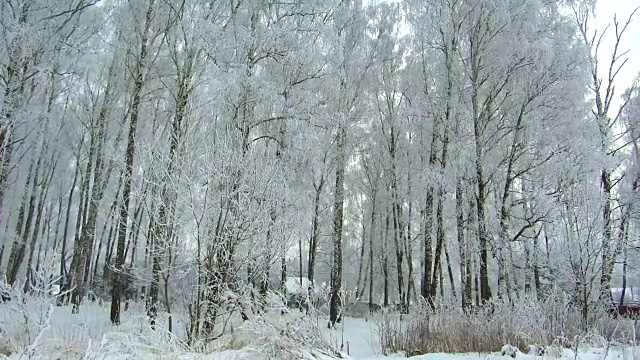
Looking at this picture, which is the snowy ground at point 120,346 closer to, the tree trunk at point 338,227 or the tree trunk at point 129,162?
the tree trunk at point 129,162

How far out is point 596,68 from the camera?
1623cm

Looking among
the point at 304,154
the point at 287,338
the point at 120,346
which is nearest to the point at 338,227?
the point at 304,154

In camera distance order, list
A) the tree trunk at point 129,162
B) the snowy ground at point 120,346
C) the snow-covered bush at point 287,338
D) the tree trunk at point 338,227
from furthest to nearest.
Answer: the tree trunk at point 338,227
the tree trunk at point 129,162
the snow-covered bush at point 287,338
the snowy ground at point 120,346

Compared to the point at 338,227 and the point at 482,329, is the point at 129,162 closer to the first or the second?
the point at 338,227

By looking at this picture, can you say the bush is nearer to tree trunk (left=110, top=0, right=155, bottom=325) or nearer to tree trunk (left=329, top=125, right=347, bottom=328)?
tree trunk (left=329, top=125, right=347, bottom=328)

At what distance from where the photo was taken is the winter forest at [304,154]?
6.80 m

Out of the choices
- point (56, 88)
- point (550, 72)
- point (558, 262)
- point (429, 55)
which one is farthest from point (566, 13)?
point (56, 88)

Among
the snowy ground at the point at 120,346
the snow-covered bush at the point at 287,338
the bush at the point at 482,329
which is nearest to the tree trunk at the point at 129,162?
the snowy ground at the point at 120,346

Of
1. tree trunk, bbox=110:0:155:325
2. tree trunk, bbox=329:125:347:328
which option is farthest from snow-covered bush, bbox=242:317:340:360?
tree trunk, bbox=329:125:347:328

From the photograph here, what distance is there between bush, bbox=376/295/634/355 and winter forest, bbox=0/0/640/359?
4 centimetres

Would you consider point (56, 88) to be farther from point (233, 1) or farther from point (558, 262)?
point (558, 262)

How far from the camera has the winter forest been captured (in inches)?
268

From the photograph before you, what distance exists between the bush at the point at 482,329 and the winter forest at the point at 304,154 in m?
0.04

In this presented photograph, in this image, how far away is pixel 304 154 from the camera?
34.6 feet
